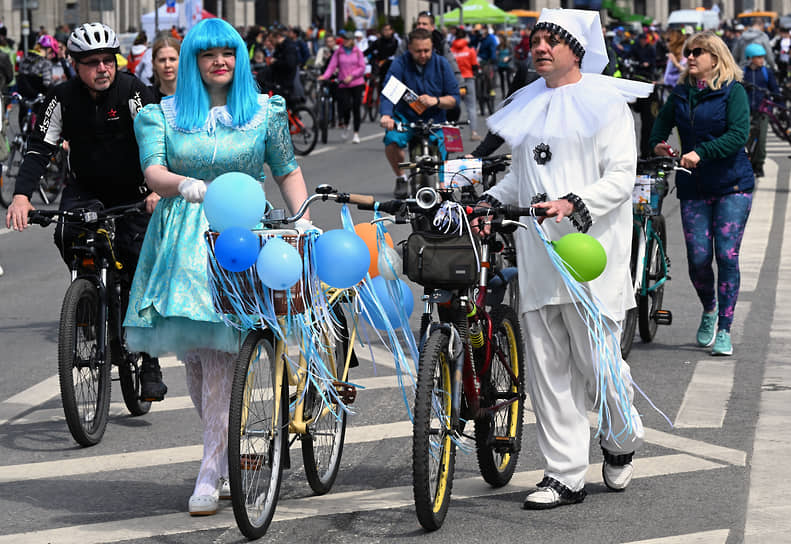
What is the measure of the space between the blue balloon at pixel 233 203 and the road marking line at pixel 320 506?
1.17m

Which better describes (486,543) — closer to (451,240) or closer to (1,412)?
(451,240)

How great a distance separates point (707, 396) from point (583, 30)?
281 centimetres

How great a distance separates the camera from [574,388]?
577 cm

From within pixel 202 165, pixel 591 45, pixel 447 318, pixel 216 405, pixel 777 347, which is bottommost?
pixel 777 347

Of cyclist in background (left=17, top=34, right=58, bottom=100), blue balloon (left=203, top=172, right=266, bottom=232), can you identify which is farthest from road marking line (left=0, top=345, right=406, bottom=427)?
cyclist in background (left=17, top=34, right=58, bottom=100)

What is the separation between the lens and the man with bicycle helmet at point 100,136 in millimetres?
7004

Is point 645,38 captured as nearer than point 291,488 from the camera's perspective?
No

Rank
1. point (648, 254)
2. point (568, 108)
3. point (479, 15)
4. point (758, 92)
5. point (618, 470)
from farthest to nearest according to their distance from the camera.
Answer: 1. point (479, 15)
2. point (758, 92)
3. point (648, 254)
4. point (618, 470)
5. point (568, 108)

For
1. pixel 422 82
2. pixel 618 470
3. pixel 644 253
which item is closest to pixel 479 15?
pixel 422 82

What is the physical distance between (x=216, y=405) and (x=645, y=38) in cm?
3310

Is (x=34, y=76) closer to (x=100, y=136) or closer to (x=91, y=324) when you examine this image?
(x=100, y=136)

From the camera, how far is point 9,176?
18.2 m

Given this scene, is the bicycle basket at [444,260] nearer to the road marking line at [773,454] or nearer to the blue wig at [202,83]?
the blue wig at [202,83]

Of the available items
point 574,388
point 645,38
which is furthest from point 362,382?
point 645,38
